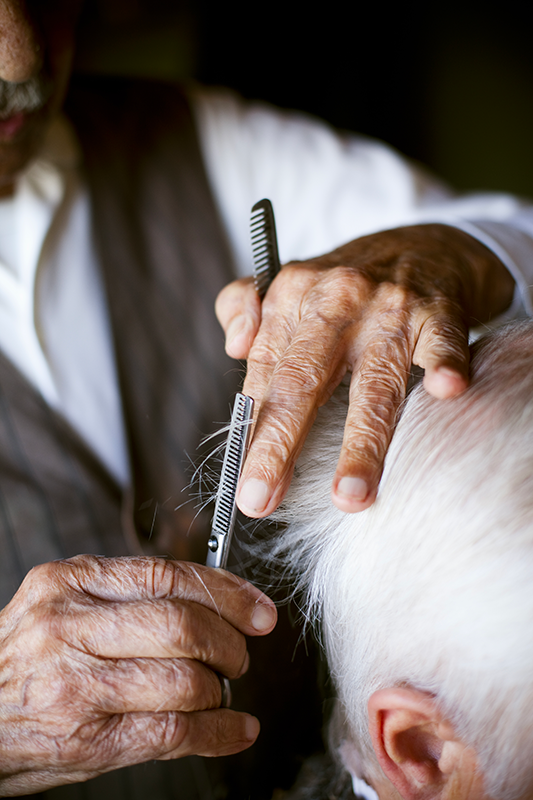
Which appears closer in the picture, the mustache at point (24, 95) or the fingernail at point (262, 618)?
the fingernail at point (262, 618)

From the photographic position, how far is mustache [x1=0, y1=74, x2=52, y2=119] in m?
0.73

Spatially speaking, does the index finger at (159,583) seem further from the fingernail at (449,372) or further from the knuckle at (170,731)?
the fingernail at (449,372)

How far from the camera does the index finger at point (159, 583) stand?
1.63 feet

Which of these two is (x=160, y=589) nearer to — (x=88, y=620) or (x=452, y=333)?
(x=88, y=620)

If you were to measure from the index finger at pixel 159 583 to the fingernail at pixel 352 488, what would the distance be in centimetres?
14

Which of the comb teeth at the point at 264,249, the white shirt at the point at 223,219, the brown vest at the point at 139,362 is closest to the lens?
the comb teeth at the point at 264,249

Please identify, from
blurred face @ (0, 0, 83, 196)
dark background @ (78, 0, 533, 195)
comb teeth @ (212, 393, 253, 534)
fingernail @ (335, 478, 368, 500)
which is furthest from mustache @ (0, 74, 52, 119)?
dark background @ (78, 0, 533, 195)

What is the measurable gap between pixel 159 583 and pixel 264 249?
14.5 inches

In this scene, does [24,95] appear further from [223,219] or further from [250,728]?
[250,728]

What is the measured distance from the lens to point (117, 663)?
0.48 m

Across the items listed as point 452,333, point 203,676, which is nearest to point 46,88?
point 452,333

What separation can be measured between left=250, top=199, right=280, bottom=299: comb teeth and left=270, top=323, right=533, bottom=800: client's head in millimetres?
187

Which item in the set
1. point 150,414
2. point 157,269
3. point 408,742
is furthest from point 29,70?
point 408,742

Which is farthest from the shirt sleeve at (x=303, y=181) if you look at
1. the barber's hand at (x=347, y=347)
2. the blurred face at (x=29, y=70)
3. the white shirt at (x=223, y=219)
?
the barber's hand at (x=347, y=347)
